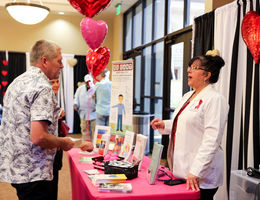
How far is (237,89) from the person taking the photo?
10.1ft

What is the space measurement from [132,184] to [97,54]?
2270 millimetres

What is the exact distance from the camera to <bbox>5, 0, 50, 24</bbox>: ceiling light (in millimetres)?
4816

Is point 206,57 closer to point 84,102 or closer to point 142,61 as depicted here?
point 84,102

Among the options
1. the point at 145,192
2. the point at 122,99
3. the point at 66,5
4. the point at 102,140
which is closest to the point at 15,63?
the point at 66,5

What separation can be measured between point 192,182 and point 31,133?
0.93 m

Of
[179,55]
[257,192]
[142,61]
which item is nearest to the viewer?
[257,192]

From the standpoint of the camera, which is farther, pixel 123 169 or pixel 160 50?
pixel 160 50

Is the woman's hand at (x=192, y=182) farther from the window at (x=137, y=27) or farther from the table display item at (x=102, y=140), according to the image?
the window at (x=137, y=27)

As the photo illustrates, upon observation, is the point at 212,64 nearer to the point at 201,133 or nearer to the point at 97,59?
the point at 201,133

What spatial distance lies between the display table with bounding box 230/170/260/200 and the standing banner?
1.08 meters

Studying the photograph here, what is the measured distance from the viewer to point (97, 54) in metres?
3.73

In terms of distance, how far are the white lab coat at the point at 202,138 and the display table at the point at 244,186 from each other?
497 millimetres

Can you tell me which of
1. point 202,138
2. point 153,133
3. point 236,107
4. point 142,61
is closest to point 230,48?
point 236,107

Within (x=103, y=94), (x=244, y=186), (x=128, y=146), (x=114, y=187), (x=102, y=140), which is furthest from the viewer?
(x=103, y=94)
